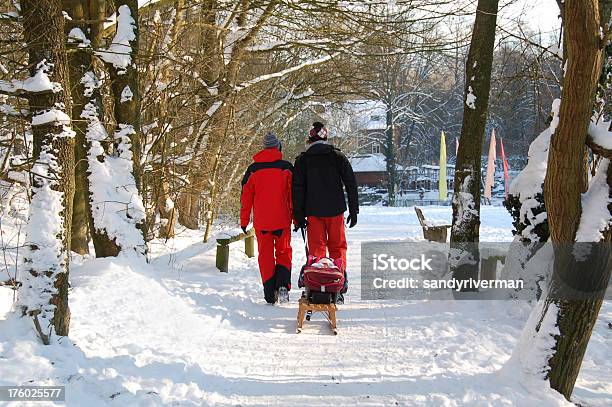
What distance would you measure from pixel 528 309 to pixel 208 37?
783 cm

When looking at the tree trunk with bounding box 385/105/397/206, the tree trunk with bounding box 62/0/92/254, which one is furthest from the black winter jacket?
the tree trunk with bounding box 385/105/397/206

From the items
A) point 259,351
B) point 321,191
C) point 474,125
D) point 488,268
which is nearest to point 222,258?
point 321,191

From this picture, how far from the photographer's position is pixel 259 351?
179 inches

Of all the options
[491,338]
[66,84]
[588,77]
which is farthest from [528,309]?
[66,84]

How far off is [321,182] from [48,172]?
9.53ft

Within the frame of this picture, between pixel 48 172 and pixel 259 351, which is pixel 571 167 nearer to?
Result: pixel 259 351

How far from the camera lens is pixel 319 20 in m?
8.38

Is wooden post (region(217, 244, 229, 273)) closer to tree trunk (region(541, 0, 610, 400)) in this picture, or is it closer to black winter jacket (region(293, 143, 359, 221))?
black winter jacket (region(293, 143, 359, 221))

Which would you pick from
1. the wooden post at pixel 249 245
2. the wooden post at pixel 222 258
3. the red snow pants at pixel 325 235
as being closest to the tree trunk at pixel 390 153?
the wooden post at pixel 249 245

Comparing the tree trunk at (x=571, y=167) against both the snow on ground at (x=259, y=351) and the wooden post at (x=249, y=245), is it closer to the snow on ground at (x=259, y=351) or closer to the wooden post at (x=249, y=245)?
the snow on ground at (x=259, y=351)

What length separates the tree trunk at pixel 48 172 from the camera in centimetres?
357

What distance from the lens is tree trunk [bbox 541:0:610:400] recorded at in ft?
10.3

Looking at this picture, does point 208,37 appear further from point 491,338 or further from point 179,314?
point 491,338

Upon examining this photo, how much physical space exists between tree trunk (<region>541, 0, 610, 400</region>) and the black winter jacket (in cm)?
261
